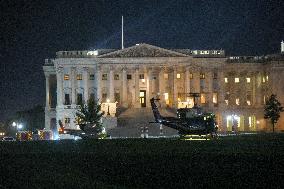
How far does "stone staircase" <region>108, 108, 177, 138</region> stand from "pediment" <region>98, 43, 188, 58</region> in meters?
10.5

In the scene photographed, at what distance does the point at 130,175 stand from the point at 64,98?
94415 millimetres

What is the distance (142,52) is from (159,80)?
Result: 602 cm

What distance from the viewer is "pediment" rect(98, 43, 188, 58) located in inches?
Answer: 4363

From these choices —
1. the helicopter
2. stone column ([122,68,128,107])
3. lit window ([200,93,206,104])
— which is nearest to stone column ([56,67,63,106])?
stone column ([122,68,128,107])

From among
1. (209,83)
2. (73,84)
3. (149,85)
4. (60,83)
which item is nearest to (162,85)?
(149,85)

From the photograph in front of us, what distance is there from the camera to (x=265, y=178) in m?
21.1

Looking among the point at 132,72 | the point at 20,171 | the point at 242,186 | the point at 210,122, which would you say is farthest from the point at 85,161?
the point at 132,72

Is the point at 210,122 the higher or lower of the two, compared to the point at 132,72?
lower

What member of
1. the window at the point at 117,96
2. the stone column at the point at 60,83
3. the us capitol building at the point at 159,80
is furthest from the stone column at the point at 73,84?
the window at the point at 117,96

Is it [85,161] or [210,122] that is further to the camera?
[210,122]

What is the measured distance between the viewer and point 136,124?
9588 centimetres

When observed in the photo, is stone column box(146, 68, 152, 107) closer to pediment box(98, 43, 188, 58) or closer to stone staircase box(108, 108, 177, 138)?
pediment box(98, 43, 188, 58)

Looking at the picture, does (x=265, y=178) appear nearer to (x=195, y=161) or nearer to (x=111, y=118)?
(x=195, y=161)

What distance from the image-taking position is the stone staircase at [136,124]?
3369 inches
